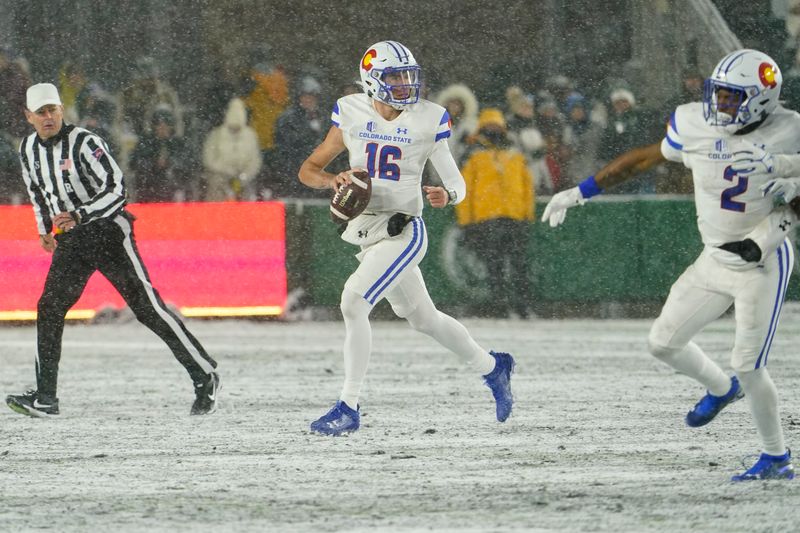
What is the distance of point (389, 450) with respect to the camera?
8172 mm

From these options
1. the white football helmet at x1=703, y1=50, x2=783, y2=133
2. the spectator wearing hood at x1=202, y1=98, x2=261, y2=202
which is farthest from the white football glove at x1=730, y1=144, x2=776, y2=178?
the spectator wearing hood at x1=202, y1=98, x2=261, y2=202

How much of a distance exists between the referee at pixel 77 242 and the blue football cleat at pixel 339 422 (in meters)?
1.16

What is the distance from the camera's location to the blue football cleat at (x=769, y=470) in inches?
283

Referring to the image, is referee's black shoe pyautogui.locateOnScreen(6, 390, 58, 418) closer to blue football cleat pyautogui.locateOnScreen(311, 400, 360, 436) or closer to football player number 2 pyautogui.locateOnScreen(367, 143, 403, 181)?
blue football cleat pyautogui.locateOnScreen(311, 400, 360, 436)

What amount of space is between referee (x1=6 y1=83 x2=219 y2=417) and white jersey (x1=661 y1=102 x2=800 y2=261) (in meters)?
3.46

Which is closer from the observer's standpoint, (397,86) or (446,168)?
(397,86)

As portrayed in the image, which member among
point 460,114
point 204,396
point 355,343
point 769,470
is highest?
point 460,114

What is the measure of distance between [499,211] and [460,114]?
1.68 meters

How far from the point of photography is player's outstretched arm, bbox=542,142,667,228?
7.66 meters

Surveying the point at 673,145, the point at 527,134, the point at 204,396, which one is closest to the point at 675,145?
the point at 673,145

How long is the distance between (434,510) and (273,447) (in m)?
1.92

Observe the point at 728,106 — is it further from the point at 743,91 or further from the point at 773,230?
the point at 773,230

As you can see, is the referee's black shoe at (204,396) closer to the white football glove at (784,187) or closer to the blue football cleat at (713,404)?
the blue football cleat at (713,404)

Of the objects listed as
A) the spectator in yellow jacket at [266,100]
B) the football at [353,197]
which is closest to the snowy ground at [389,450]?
the football at [353,197]
